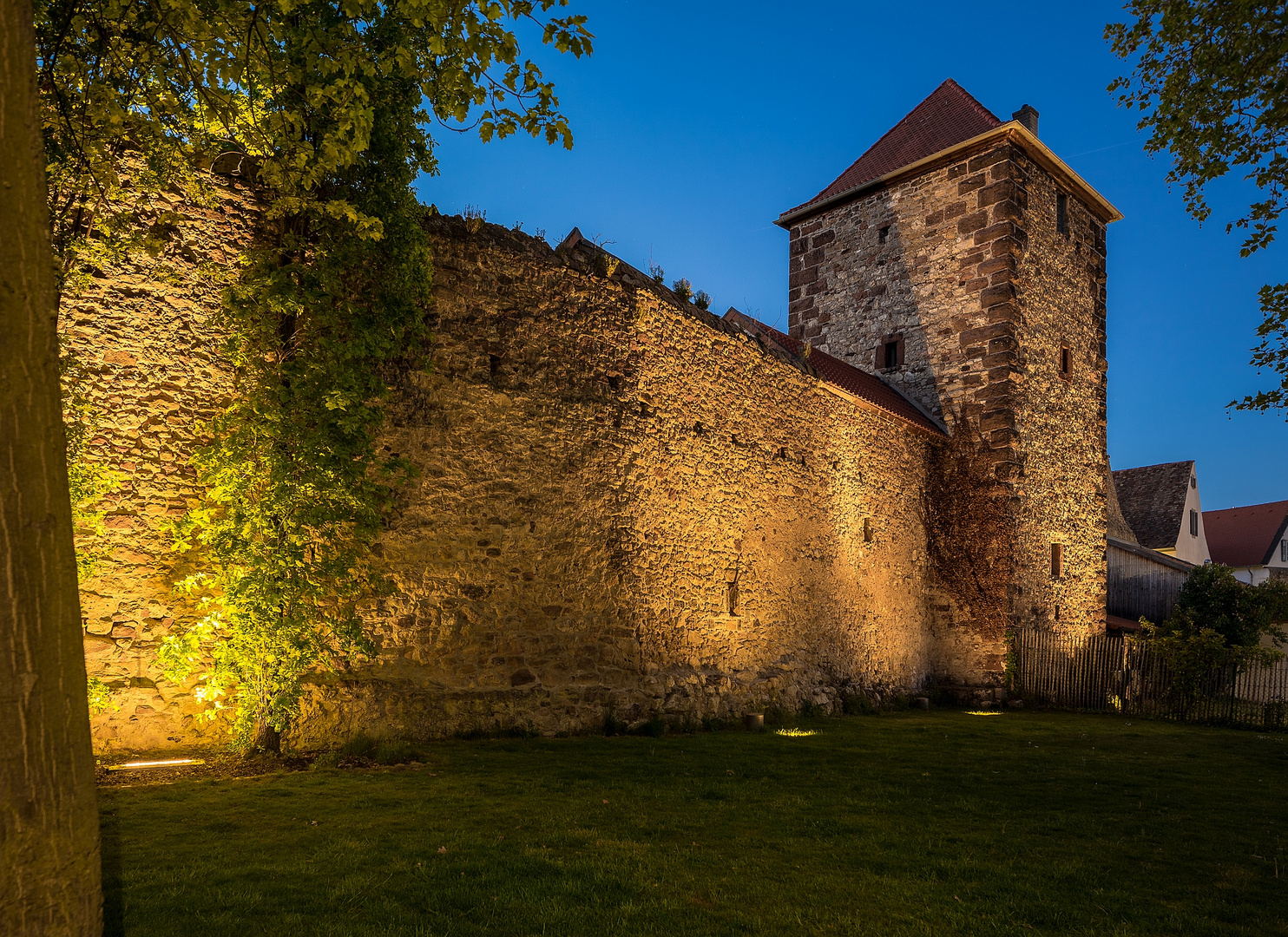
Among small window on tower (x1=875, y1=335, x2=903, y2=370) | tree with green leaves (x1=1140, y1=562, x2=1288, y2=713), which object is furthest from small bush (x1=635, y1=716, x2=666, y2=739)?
small window on tower (x1=875, y1=335, x2=903, y2=370)

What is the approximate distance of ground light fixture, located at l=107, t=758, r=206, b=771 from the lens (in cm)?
531

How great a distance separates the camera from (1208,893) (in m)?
3.79

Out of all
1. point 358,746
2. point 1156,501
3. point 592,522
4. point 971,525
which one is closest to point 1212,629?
point 971,525

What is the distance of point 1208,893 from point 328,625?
614cm

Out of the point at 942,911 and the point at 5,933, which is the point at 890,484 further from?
the point at 5,933

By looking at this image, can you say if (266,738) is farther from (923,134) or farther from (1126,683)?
(923,134)

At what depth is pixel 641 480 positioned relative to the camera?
9.03 m

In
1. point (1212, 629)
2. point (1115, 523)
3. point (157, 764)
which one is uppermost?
point (1115, 523)

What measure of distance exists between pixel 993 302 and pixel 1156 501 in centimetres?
1964

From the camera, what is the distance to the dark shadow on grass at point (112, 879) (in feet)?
9.37

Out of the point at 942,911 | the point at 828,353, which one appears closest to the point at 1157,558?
the point at 828,353

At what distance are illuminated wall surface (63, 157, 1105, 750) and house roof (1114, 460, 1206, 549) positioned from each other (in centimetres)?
2040

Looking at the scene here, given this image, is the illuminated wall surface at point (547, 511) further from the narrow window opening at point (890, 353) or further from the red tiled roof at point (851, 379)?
the narrow window opening at point (890, 353)

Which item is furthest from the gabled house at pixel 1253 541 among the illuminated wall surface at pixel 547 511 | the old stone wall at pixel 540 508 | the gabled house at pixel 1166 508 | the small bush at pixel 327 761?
the small bush at pixel 327 761
